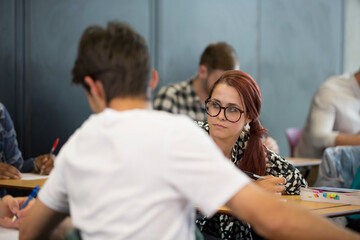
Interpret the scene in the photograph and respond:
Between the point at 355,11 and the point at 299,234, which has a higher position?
the point at 355,11

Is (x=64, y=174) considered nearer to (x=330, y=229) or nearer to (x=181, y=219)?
(x=181, y=219)

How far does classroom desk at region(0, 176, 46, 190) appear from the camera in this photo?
8.67 ft

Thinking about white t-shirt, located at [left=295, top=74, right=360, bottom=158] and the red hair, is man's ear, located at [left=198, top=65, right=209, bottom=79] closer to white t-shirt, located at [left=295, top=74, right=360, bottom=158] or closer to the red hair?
white t-shirt, located at [left=295, top=74, right=360, bottom=158]

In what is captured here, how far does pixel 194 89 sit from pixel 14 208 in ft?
10.2

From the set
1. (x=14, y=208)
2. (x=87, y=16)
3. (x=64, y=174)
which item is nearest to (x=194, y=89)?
(x=87, y=16)

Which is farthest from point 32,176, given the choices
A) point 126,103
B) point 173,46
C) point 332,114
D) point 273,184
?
point 332,114

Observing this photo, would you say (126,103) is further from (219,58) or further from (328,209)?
(219,58)

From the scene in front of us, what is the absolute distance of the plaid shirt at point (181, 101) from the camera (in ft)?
15.1

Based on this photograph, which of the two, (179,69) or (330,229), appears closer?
(330,229)

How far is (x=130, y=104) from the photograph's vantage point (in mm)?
1221

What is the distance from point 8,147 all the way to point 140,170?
95.3 inches

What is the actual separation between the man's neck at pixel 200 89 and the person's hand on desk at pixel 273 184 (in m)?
2.14

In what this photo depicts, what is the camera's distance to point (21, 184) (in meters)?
2.73

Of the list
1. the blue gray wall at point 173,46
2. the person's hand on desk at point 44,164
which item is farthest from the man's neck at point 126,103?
the blue gray wall at point 173,46
